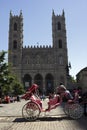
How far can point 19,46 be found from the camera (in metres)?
102

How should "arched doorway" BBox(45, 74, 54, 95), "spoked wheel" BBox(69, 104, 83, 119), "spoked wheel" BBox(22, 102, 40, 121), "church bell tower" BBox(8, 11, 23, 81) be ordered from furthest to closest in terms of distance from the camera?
1. "church bell tower" BBox(8, 11, 23, 81)
2. "arched doorway" BBox(45, 74, 54, 95)
3. "spoked wheel" BBox(69, 104, 83, 119)
4. "spoked wheel" BBox(22, 102, 40, 121)

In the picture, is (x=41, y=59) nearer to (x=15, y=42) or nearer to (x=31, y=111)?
(x=15, y=42)

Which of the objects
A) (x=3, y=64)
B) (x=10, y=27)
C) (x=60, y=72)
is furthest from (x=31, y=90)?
(x=10, y=27)

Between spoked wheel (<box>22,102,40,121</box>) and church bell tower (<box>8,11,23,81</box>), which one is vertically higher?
church bell tower (<box>8,11,23,81</box>)

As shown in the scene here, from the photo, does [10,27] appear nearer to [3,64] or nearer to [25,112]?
[3,64]

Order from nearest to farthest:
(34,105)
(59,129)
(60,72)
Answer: (59,129) < (34,105) < (60,72)

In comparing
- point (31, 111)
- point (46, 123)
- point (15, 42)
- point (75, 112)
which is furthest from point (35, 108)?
point (15, 42)

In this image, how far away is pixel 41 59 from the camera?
103500 mm

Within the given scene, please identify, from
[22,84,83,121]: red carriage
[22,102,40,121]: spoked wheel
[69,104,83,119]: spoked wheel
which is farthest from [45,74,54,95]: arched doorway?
[22,102,40,121]: spoked wheel

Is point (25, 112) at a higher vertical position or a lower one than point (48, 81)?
lower

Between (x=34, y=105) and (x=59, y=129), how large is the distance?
11.5ft

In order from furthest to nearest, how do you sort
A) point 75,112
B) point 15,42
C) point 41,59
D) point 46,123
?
point 41,59
point 15,42
point 75,112
point 46,123

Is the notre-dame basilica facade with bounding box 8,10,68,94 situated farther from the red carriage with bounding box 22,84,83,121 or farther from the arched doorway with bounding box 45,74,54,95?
the red carriage with bounding box 22,84,83,121

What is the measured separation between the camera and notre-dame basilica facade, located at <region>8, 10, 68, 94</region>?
99938mm
